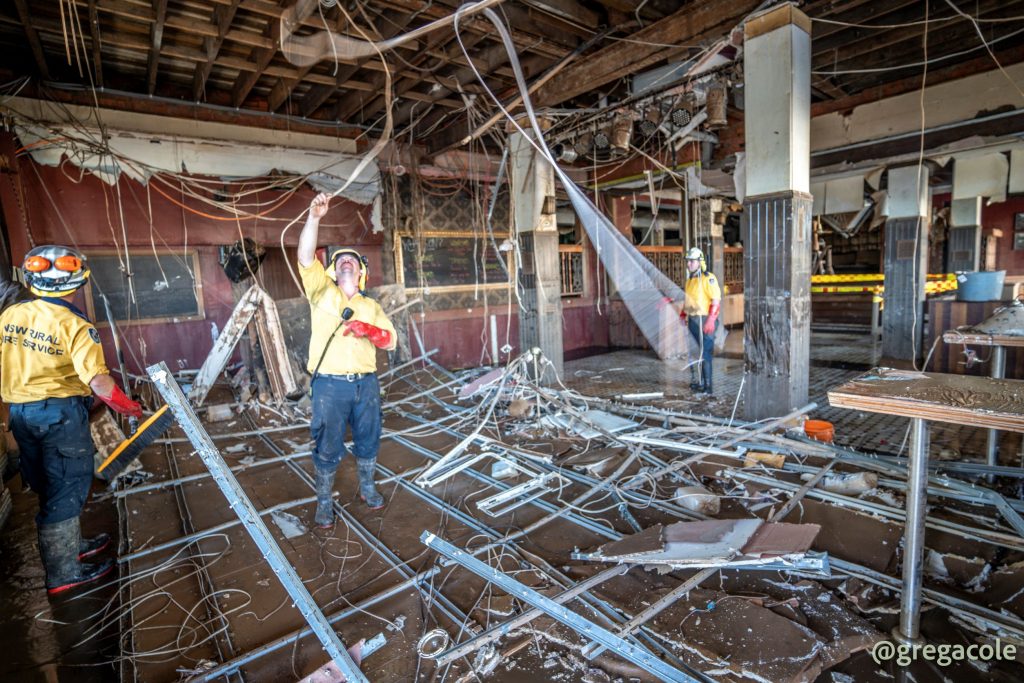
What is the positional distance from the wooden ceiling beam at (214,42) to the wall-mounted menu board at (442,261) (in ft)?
10.6

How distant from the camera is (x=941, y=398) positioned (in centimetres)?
184

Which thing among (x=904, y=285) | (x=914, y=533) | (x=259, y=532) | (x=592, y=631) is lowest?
(x=592, y=631)

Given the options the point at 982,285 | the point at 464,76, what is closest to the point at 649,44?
the point at 464,76

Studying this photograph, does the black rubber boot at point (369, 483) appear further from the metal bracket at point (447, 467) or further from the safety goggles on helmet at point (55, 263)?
the safety goggles on helmet at point (55, 263)

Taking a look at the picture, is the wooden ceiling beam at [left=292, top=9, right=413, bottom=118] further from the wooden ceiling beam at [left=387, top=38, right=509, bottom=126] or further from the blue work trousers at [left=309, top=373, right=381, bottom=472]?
the blue work trousers at [left=309, top=373, right=381, bottom=472]

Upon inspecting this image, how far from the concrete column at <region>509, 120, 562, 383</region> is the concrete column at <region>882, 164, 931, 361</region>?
5860 mm

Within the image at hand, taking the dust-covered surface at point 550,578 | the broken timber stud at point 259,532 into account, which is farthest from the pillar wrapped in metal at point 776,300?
the broken timber stud at point 259,532

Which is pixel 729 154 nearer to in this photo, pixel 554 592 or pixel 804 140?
pixel 804 140

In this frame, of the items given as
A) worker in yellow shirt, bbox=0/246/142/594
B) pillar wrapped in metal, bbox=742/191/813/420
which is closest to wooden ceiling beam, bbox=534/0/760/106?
pillar wrapped in metal, bbox=742/191/813/420

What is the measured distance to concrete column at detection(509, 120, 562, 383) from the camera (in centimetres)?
644

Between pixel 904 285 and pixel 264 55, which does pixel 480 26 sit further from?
pixel 904 285

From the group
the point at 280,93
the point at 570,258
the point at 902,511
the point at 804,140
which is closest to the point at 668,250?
the point at 570,258

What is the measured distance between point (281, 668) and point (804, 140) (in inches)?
208

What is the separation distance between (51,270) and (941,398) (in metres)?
4.18
